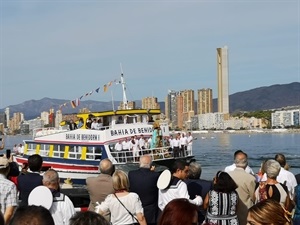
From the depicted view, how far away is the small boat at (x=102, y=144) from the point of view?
1062 inches

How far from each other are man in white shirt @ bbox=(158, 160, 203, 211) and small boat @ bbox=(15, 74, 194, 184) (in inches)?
748

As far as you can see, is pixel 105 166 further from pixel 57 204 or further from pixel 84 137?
pixel 84 137

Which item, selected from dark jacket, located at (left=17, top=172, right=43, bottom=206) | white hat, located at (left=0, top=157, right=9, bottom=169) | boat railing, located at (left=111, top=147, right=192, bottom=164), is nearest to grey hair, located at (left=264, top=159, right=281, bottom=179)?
dark jacket, located at (left=17, top=172, right=43, bottom=206)

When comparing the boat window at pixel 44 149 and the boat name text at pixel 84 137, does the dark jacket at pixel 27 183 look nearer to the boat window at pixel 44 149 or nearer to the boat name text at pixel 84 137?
the boat name text at pixel 84 137

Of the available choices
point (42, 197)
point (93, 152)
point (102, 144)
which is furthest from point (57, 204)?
point (93, 152)

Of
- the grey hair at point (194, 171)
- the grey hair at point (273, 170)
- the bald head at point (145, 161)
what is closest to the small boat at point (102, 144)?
the grey hair at point (194, 171)

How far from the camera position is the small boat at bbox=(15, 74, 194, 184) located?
2697 centimetres

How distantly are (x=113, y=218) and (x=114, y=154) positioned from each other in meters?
20.5

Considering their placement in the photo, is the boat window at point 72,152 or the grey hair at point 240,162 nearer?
the grey hair at point 240,162

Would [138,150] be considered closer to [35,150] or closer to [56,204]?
[35,150]

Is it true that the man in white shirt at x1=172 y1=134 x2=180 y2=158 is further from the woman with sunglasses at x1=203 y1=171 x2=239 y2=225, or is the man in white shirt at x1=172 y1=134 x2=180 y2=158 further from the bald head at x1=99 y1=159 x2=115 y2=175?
the woman with sunglasses at x1=203 y1=171 x2=239 y2=225

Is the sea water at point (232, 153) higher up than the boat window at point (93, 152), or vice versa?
the boat window at point (93, 152)

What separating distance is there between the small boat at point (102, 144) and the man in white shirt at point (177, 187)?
19002 mm

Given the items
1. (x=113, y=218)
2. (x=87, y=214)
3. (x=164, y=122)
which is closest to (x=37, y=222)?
(x=87, y=214)
